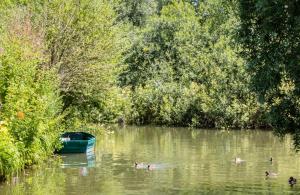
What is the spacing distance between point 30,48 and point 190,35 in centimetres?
3096

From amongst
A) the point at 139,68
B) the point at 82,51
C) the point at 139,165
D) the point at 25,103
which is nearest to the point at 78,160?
the point at 139,165

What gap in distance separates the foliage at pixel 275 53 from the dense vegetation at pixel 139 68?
1.2 inches

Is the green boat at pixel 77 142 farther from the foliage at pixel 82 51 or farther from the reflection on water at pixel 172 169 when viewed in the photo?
the foliage at pixel 82 51

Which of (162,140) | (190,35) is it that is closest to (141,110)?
(190,35)

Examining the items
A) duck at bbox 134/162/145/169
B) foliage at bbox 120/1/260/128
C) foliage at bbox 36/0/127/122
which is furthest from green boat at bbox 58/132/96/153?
foliage at bbox 120/1/260/128

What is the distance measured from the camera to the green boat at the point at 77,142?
29.3 meters

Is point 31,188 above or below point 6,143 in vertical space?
below

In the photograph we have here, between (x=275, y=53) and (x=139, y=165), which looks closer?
(x=275, y=53)

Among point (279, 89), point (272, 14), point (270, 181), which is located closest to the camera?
point (272, 14)

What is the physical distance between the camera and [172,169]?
979 inches

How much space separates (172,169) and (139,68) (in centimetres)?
3223

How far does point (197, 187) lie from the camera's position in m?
20.3

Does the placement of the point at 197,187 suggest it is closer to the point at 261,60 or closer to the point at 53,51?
the point at 261,60

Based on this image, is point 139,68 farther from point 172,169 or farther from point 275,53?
point 275,53
